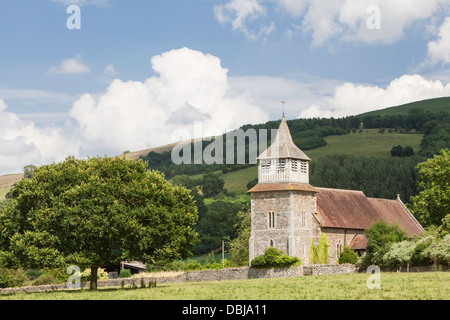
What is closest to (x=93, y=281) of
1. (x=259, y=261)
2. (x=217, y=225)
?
(x=259, y=261)

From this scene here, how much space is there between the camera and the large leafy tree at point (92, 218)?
151 ft

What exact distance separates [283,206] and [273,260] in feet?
19.1

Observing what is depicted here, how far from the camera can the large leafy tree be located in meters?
45.9

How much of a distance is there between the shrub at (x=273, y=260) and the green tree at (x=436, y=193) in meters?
19.3

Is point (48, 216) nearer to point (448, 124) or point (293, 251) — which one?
point (293, 251)

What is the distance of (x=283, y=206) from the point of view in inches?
2665

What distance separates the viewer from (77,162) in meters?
49.7

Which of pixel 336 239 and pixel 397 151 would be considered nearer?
pixel 336 239

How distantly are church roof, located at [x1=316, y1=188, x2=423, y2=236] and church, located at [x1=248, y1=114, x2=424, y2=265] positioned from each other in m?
0.14

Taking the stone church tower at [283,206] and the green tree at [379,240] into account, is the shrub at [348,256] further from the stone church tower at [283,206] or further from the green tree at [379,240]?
the green tree at [379,240]

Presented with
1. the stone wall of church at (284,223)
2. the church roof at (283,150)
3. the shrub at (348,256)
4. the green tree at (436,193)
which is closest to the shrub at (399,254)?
the shrub at (348,256)

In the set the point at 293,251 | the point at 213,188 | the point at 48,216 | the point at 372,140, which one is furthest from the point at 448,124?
the point at 48,216

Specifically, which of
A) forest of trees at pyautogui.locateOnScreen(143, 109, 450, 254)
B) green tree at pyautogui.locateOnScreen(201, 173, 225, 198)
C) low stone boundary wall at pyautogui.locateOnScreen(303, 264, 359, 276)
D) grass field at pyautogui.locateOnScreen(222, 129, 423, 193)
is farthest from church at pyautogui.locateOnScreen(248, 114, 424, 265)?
green tree at pyautogui.locateOnScreen(201, 173, 225, 198)

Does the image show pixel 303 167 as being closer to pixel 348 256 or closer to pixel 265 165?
pixel 265 165
